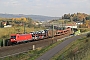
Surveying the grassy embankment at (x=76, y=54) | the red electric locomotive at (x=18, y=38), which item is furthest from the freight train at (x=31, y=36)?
the grassy embankment at (x=76, y=54)

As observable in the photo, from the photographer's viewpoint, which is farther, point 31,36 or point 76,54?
point 31,36

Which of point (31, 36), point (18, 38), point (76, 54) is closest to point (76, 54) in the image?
point (76, 54)

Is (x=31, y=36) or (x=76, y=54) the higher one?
(x=76, y=54)

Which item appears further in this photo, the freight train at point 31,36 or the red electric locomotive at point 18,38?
the freight train at point 31,36

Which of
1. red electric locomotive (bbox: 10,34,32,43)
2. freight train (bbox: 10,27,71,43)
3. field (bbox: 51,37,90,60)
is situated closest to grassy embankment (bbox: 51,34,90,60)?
field (bbox: 51,37,90,60)

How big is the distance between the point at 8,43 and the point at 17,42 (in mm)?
2242

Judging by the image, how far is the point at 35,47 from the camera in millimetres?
40094

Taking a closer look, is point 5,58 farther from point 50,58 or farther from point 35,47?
point 35,47

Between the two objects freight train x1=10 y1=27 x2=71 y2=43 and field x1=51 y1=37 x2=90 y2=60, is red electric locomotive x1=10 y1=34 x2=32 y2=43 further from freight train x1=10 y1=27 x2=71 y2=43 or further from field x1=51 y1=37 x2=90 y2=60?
field x1=51 y1=37 x2=90 y2=60

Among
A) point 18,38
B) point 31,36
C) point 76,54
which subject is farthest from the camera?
point 31,36

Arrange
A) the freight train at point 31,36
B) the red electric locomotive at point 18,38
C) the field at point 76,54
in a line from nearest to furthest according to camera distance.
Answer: the field at point 76,54 < the red electric locomotive at point 18,38 < the freight train at point 31,36

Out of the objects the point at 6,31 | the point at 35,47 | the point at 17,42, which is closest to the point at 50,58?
the point at 35,47

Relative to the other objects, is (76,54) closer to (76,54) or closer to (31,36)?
(76,54)

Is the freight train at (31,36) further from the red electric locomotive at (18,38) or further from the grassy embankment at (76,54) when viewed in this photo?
the grassy embankment at (76,54)
